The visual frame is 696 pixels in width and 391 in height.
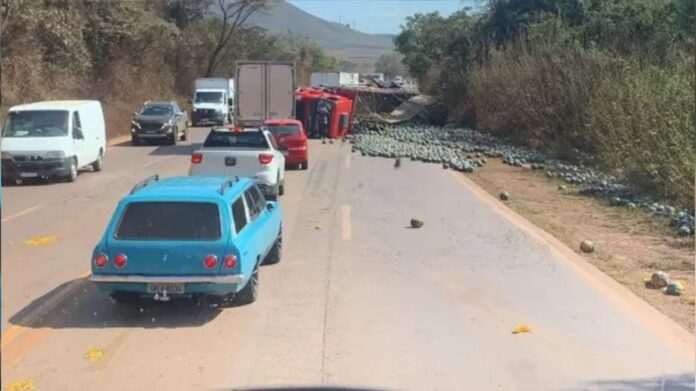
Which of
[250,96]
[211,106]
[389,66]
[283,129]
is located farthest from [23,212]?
[389,66]

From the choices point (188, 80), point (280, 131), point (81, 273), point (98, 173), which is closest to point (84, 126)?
point (98, 173)

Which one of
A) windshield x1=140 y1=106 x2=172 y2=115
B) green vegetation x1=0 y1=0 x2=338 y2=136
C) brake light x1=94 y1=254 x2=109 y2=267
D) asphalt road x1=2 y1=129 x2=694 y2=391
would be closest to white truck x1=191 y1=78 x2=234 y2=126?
green vegetation x1=0 y1=0 x2=338 y2=136

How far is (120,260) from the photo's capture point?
9000 mm

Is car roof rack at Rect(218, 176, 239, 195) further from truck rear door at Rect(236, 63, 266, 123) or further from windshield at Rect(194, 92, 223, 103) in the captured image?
windshield at Rect(194, 92, 223, 103)

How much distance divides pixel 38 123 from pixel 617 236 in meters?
14.6

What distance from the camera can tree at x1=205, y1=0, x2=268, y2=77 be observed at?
255ft

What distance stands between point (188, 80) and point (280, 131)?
4656cm

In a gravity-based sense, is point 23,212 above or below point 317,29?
above

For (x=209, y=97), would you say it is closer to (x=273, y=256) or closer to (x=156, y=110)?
(x=156, y=110)

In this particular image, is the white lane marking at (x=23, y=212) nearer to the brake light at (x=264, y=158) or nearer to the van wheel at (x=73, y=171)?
the brake light at (x=264, y=158)

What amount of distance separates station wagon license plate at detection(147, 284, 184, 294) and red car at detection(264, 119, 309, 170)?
720 inches

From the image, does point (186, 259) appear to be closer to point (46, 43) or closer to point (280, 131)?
point (280, 131)

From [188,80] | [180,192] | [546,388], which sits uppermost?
[180,192]

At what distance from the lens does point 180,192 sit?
31.9 ft
